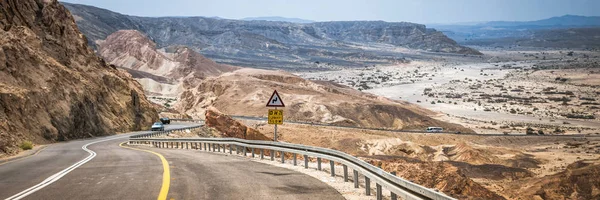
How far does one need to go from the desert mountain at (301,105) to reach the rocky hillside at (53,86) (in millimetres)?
25570

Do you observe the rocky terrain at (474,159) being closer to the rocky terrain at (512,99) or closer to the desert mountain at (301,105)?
the desert mountain at (301,105)

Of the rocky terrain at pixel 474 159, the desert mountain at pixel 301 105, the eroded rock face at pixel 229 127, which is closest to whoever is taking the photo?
the rocky terrain at pixel 474 159

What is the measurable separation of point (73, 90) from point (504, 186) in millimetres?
37511

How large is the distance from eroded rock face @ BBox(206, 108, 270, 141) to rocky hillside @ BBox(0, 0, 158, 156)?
11214mm

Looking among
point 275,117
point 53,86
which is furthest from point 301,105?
point 275,117

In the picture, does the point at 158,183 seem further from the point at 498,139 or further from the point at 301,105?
the point at 301,105

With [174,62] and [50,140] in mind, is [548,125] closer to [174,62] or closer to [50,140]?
[50,140]

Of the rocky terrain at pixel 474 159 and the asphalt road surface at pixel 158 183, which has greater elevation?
the asphalt road surface at pixel 158 183

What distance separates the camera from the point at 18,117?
39.3 metres

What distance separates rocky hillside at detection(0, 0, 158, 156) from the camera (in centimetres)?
4094

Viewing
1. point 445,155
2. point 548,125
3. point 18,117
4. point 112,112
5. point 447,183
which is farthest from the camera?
point 548,125

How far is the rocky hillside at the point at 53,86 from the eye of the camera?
40.9 m

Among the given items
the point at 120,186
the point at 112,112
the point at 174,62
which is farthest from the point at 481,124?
the point at 174,62

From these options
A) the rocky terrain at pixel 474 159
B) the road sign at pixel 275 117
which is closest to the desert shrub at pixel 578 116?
the rocky terrain at pixel 474 159
